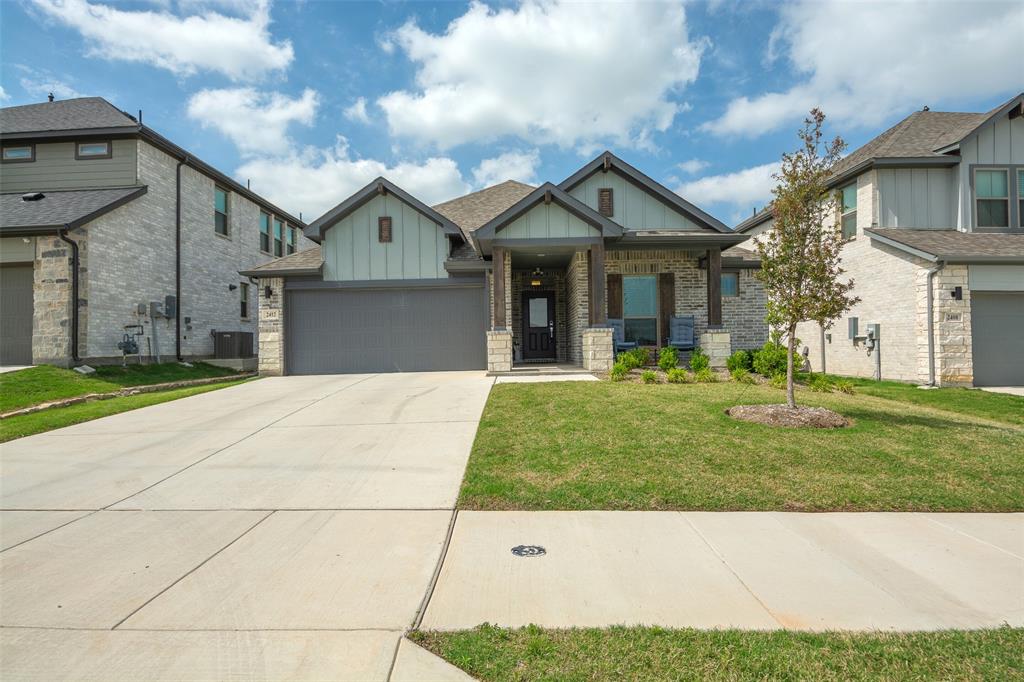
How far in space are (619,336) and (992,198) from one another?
10.3 m

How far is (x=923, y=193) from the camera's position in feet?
43.6

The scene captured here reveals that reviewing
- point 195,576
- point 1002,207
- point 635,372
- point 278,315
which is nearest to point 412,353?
point 278,315

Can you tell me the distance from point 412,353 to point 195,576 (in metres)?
10.7

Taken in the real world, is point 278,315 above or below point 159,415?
above

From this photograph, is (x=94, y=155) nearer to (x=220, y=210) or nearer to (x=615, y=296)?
(x=220, y=210)

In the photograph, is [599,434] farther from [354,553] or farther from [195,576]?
[195,576]

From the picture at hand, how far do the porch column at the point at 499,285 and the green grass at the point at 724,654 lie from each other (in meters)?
9.56

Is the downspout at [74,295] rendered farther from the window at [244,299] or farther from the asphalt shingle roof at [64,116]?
the window at [244,299]

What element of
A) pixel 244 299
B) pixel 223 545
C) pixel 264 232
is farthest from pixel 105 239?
pixel 223 545

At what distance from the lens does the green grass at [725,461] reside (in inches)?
176

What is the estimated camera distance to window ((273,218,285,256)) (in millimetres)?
21859

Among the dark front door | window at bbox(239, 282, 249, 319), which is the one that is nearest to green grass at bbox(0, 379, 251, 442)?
the dark front door

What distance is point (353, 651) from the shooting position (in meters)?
2.44

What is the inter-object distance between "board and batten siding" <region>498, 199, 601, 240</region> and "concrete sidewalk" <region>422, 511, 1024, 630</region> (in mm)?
8741
